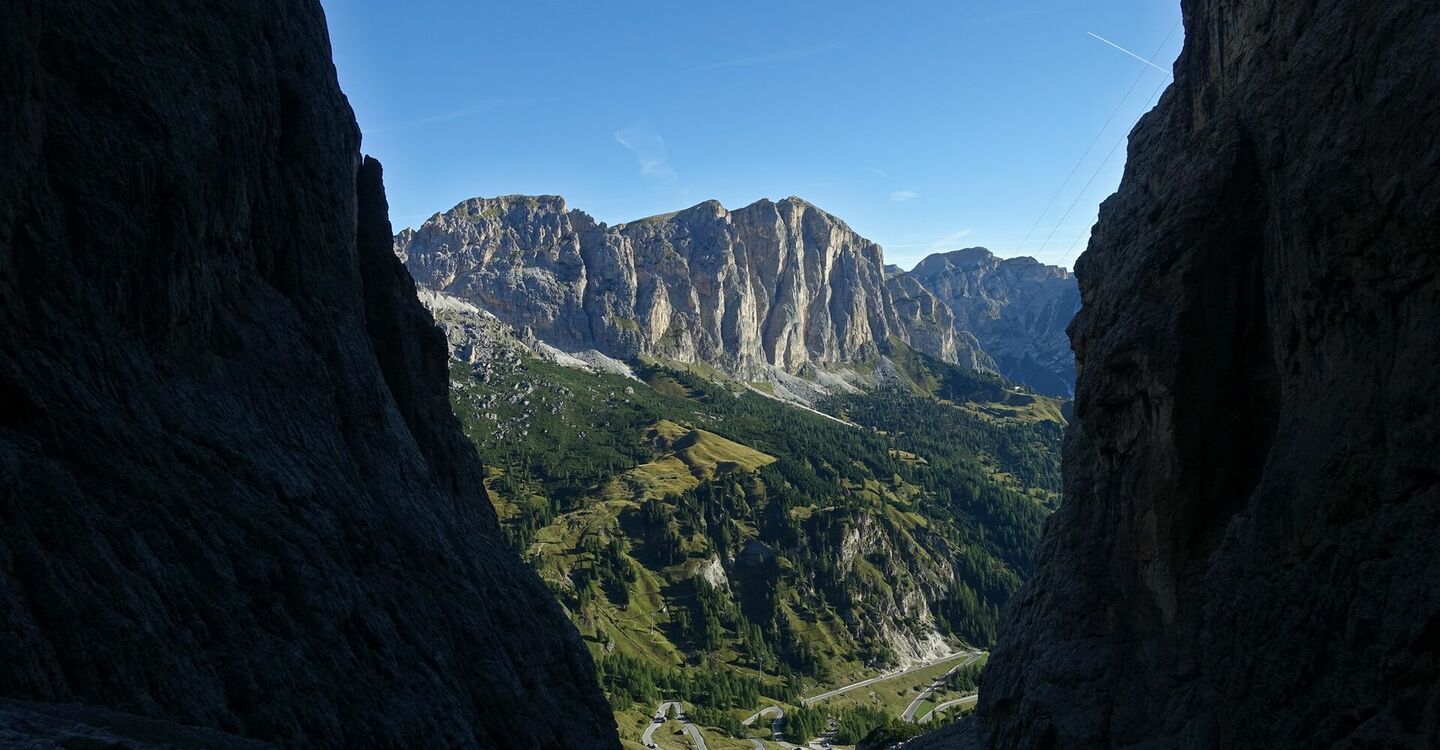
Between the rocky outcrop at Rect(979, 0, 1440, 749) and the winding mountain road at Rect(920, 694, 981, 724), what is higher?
the rocky outcrop at Rect(979, 0, 1440, 749)

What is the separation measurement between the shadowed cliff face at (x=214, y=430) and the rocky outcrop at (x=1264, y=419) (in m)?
28.8

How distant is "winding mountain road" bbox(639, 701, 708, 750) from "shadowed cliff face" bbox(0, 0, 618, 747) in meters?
99.9

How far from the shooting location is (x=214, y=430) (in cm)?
3186

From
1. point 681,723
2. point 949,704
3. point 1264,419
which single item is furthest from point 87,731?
point 949,704

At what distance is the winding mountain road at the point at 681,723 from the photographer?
144 m

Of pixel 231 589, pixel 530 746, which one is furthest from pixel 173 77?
pixel 530 746

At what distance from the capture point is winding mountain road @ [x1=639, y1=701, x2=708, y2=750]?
144 metres

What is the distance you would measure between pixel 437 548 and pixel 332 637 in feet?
41.3

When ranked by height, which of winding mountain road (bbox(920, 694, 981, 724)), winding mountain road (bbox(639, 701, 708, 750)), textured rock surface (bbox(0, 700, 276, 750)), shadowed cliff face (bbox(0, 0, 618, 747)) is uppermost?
shadowed cliff face (bbox(0, 0, 618, 747))

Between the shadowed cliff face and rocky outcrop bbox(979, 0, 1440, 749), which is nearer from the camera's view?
the shadowed cliff face

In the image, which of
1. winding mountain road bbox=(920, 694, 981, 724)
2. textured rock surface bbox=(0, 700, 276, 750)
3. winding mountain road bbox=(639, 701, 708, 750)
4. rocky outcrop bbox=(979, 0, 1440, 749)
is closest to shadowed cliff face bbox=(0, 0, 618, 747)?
textured rock surface bbox=(0, 700, 276, 750)

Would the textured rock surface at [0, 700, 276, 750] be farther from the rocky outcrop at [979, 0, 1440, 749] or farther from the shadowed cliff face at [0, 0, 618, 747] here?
the rocky outcrop at [979, 0, 1440, 749]

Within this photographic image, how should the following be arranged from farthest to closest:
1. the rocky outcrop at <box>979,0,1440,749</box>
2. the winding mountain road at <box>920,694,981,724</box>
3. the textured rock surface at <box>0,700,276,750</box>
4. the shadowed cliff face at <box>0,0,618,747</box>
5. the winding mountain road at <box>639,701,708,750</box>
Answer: the winding mountain road at <box>920,694,981,724</box>, the winding mountain road at <box>639,701,708,750</box>, the rocky outcrop at <box>979,0,1440,749</box>, the shadowed cliff face at <box>0,0,618,747</box>, the textured rock surface at <box>0,700,276,750</box>

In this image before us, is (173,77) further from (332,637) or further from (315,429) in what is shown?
(332,637)
